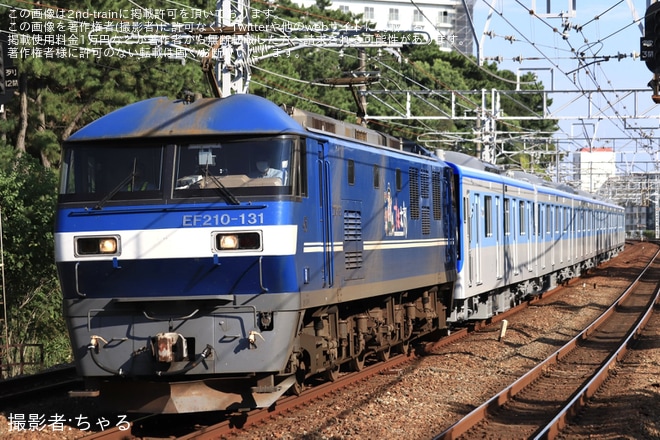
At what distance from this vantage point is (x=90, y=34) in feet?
87.1

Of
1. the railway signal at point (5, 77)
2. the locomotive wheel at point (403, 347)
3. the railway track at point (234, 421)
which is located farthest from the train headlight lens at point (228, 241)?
the railway signal at point (5, 77)

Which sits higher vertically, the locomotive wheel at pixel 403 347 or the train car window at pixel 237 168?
the train car window at pixel 237 168

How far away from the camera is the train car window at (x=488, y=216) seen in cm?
2095

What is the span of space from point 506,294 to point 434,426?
13220mm

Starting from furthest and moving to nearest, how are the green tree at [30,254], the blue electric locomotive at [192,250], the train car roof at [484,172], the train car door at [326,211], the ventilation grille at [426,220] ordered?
the green tree at [30,254] → the train car roof at [484,172] → the ventilation grille at [426,220] → the train car door at [326,211] → the blue electric locomotive at [192,250]

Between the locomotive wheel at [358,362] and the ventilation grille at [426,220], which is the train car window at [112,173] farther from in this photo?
the ventilation grille at [426,220]

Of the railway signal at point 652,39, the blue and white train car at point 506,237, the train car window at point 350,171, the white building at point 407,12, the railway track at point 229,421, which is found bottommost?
the railway track at point 229,421

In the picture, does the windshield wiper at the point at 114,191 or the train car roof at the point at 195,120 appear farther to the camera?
the train car roof at the point at 195,120

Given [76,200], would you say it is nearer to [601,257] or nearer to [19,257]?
[19,257]

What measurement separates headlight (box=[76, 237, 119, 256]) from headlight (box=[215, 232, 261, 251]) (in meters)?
1.05

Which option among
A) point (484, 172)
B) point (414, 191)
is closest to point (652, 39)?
point (414, 191)

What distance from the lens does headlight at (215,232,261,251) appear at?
9.96 m

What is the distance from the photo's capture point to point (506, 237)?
23188 mm

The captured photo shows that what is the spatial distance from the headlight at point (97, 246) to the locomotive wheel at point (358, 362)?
185 inches
